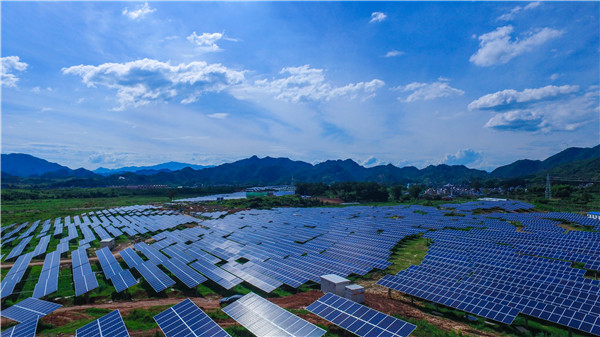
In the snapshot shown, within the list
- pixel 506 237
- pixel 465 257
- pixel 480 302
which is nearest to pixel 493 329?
pixel 480 302

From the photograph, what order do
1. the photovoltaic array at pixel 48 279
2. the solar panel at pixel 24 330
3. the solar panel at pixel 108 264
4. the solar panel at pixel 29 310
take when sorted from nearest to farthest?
the solar panel at pixel 24 330 < the solar panel at pixel 29 310 < the photovoltaic array at pixel 48 279 < the solar panel at pixel 108 264

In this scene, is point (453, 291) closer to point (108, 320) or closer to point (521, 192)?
point (108, 320)

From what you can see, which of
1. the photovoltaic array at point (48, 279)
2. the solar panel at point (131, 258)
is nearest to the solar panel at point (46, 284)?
the photovoltaic array at point (48, 279)

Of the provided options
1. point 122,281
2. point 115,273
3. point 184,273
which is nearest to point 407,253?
point 184,273

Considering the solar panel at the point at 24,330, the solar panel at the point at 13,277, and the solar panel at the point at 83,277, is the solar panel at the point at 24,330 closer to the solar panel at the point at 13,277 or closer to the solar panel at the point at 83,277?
the solar panel at the point at 83,277

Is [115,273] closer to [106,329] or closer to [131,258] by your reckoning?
[131,258]

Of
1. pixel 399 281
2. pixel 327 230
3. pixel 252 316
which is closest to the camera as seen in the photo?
pixel 252 316

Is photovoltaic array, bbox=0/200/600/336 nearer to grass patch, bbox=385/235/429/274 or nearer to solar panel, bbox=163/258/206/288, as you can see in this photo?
solar panel, bbox=163/258/206/288
